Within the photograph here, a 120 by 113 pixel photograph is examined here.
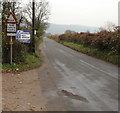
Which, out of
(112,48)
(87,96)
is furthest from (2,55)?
(112,48)

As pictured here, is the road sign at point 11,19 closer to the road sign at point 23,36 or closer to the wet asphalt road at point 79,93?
the road sign at point 23,36

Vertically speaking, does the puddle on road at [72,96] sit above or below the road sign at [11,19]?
below

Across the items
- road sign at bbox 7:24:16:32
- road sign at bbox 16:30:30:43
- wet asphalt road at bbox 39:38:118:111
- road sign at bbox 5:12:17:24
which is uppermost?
road sign at bbox 5:12:17:24

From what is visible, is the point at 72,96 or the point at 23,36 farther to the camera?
the point at 23,36

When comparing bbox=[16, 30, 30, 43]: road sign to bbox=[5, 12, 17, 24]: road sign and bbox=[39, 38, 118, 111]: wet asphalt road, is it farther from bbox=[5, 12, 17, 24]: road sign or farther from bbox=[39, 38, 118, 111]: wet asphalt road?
bbox=[39, 38, 118, 111]: wet asphalt road

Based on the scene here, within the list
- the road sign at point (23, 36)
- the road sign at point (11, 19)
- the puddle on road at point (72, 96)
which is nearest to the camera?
the puddle on road at point (72, 96)

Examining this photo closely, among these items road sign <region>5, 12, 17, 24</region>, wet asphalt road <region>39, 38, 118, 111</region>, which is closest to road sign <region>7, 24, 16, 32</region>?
road sign <region>5, 12, 17, 24</region>

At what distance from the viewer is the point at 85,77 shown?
11.6 metres

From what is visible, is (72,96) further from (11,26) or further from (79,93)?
(11,26)

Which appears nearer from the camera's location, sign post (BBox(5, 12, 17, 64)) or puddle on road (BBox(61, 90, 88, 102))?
puddle on road (BBox(61, 90, 88, 102))

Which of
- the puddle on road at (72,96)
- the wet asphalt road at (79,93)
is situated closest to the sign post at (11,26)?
the wet asphalt road at (79,93)

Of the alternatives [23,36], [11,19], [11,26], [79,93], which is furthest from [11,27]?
[79,93]

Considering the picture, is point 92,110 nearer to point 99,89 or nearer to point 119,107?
point 119,107

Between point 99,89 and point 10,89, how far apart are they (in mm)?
3377
